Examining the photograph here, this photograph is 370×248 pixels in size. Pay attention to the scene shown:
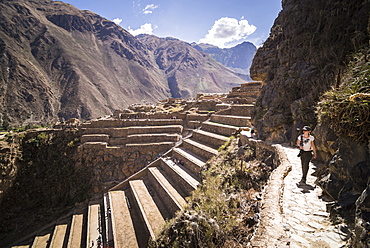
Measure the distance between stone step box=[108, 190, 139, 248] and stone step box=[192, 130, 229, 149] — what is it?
5.92 m

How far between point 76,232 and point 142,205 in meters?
4.07

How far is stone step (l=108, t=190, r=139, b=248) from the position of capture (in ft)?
24.9

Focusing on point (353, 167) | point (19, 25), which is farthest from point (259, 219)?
point (19, 25)

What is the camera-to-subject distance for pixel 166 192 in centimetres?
902

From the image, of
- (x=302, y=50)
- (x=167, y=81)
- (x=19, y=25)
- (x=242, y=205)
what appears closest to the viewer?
(x=242, y=205)

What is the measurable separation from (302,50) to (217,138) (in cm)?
604

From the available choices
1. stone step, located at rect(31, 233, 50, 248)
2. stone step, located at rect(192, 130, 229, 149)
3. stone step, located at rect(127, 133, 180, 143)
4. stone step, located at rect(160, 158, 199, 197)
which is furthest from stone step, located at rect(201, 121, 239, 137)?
stone step, located at rect(31, 233, 50, 248)

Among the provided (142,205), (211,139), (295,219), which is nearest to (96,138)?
(142,205)

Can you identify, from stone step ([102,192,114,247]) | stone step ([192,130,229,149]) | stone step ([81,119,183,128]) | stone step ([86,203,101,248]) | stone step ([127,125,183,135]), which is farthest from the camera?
stone step ([81,119,183,128])

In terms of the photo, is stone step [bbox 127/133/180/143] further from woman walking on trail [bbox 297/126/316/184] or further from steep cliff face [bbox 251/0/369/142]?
woman walking on trail [bbox 297/126/316/184]

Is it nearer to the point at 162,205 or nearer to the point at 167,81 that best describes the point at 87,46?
the point at 167,81

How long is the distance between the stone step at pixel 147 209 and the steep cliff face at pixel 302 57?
5820 millimetres

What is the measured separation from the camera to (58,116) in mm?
49531

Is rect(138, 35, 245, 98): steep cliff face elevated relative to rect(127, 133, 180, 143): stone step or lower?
elevated
